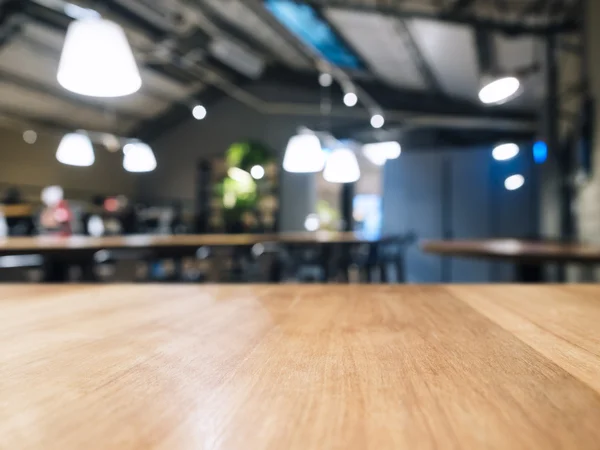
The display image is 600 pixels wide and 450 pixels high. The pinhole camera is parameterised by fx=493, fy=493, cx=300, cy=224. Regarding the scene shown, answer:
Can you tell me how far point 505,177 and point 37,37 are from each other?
7.69 metres

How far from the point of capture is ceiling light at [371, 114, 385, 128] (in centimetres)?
945

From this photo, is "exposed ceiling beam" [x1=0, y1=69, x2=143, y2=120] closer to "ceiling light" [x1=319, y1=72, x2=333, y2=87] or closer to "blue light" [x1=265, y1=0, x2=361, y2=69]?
"ceiling light" [x1=319, y1=72, x2=333, y2=87]

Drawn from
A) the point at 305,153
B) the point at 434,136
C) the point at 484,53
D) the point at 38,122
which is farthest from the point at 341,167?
the point at 38,122

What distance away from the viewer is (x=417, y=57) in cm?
737

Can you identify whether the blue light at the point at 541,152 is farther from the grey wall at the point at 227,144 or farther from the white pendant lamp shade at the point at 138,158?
the grey wall at the point at 227,144

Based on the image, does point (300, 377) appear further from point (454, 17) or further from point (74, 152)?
point (454, 17)

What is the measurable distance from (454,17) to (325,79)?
16.4 feet

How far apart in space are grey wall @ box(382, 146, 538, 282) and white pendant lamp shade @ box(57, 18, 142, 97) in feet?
24.5

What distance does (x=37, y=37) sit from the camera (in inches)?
287

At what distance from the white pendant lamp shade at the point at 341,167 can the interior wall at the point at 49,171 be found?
6.13 m

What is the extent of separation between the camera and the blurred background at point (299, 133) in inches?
169

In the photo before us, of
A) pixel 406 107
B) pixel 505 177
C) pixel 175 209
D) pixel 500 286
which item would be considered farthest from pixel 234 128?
pixel 500 286

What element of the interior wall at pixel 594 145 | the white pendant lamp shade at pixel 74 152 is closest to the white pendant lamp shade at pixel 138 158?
the white pendant lamp shade at pixel 74 152

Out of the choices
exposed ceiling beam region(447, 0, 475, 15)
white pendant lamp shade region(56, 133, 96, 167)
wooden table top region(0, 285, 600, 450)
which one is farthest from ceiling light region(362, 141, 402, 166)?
wooden table top region(0, 285, 600, 450)
